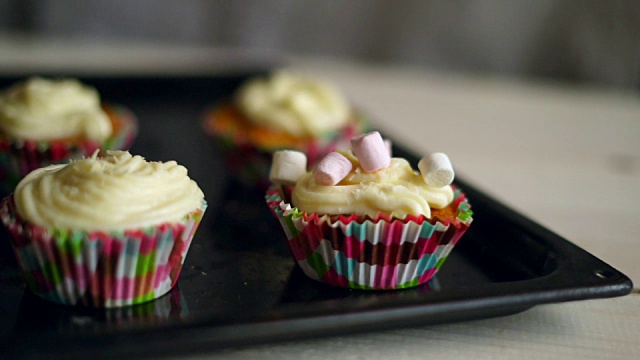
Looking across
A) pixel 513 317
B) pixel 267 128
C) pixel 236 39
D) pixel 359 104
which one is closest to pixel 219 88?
pixel 359 104

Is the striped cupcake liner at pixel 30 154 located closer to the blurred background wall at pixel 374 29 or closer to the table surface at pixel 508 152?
the table surface at pixel 508 152

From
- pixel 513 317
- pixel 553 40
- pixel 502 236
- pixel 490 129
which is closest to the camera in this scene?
pixel 513 317

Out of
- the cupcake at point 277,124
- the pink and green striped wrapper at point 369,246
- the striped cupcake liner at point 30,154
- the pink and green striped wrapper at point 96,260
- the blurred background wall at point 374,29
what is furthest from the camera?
the blurred background wall at point 374,29

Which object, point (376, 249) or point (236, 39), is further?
point (236, 39)

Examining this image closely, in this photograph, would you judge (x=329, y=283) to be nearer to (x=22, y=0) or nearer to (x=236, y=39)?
(x=236, y=39)

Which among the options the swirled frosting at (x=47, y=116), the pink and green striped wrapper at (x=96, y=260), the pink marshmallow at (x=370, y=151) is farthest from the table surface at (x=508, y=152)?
the swirled frosting at (x=47, y=116)

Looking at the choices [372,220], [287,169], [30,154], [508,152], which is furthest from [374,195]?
[508,152]

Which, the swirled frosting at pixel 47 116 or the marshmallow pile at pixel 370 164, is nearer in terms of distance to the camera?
the marshmallow pile at pixel 370 164
